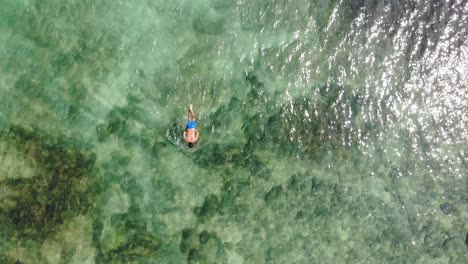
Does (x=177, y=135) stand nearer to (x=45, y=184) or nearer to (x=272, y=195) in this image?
(x=272, y=195)

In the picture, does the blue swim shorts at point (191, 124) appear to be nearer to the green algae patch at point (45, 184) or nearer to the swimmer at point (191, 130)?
the swimmer at point (191, 130)

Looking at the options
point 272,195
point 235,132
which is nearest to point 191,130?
point 235,132

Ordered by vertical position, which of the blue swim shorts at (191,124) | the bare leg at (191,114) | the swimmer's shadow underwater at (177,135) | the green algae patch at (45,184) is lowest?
the green algae patch at (45,184)

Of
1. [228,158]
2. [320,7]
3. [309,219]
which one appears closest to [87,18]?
[228,158]

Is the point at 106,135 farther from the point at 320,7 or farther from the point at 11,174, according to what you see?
the point at 320,7

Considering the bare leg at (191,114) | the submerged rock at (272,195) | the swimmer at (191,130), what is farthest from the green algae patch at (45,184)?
the submerged rock at (272,195)

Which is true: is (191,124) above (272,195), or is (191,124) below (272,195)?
above
